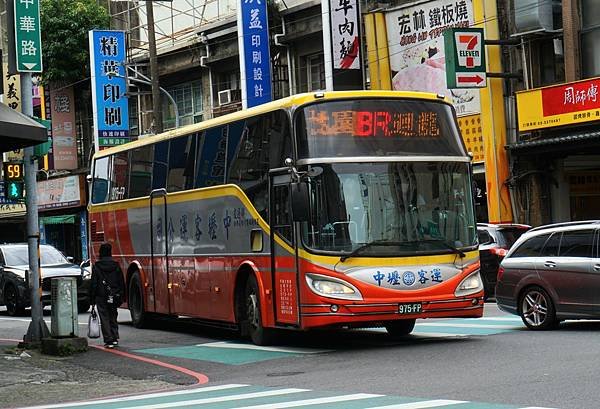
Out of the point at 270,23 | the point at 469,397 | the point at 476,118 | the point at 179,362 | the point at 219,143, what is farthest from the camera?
the point at 270,23

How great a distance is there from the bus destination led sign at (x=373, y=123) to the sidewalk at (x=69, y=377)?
417 centimetres

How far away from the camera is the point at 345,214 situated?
15.2m

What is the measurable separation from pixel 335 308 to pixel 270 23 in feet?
80.3

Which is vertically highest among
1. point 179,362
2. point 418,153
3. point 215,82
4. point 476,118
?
point 215,82

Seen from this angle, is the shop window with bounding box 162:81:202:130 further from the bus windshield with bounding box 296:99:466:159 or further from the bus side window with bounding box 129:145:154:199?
the bus windshield with bounding box 296:99:466:159

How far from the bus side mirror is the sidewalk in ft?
8.89

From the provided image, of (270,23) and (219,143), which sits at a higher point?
(270,23)

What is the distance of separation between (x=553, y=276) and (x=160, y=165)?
311 inches

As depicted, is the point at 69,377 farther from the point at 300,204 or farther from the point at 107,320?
the point at 300,204

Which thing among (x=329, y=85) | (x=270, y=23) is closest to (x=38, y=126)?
(x=329, y=85)

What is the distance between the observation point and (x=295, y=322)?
15.6 meters

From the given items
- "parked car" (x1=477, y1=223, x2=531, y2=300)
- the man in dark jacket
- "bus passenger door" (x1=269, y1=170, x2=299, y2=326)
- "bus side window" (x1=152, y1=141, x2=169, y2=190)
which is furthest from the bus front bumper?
"parked car" (x1=477, y1=223, x2=531, y2=300)

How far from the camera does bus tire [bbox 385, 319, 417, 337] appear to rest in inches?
696

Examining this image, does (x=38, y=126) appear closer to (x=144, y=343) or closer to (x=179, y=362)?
(x=179, y=362)
